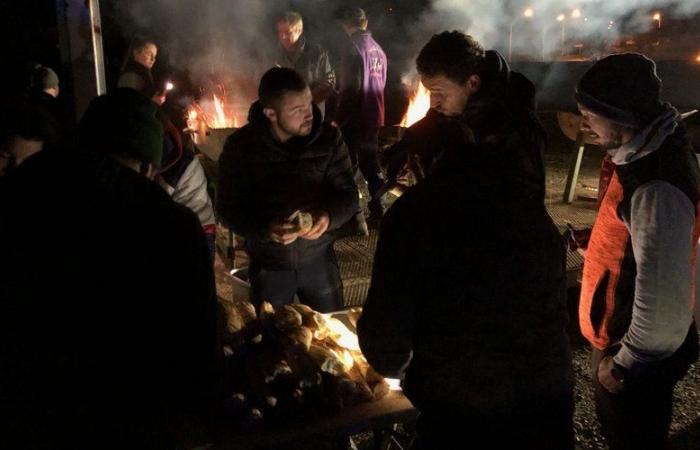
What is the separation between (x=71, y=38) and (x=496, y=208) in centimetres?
439

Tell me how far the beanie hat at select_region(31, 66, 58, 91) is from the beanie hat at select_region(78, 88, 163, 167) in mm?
3216

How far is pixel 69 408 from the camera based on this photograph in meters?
1.86

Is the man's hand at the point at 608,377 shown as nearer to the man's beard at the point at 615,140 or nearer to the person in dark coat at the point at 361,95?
the man's beard at the point at 615,140

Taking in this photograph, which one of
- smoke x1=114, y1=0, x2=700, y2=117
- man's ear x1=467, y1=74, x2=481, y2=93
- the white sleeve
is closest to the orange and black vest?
man's ear x1=467, y1=74, x2=481, y2=93

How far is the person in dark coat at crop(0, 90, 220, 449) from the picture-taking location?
1668 mm

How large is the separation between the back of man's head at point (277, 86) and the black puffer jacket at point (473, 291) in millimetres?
1658

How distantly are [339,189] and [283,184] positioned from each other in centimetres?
38

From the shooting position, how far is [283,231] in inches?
127

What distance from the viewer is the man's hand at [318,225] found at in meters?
3.37

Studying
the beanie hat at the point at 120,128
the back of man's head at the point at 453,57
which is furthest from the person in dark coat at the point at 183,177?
the back of man's head at the point at 453,57

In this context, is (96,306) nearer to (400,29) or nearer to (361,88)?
(361,88)

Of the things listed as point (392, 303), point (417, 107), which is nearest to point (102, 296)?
point (392, 303)

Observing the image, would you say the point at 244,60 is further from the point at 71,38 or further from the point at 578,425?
the point at 578,425

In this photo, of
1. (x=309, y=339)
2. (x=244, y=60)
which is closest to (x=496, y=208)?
(x=309, y=339)
